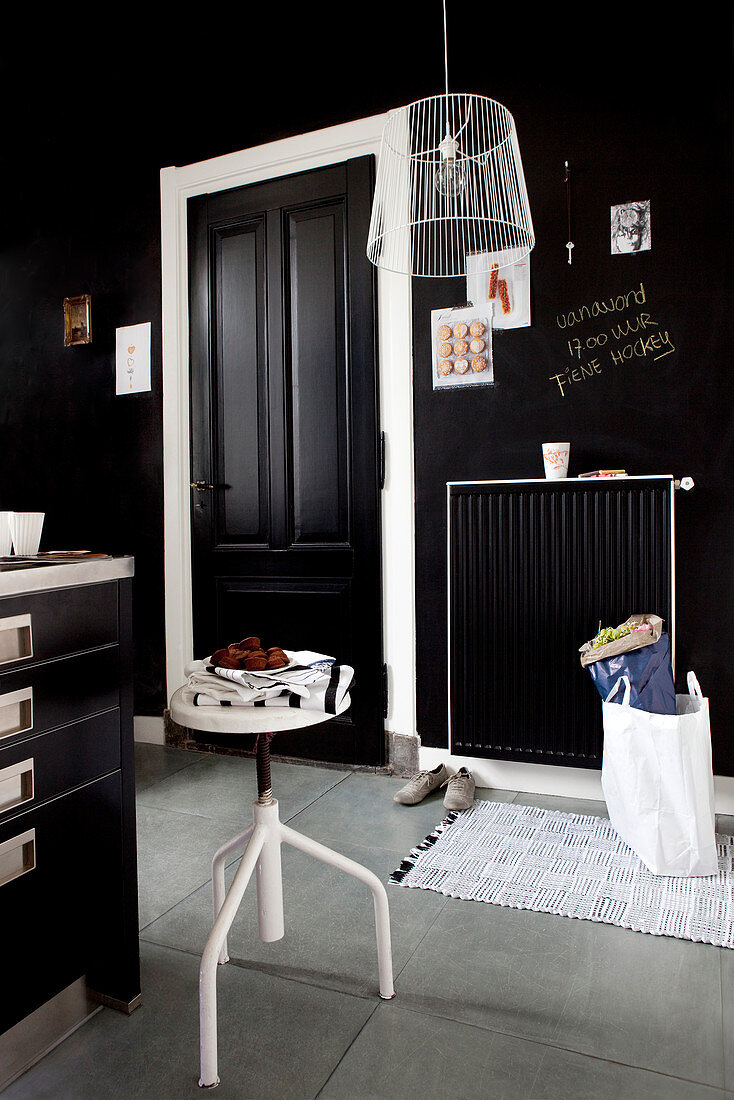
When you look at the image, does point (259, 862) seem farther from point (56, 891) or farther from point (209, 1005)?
point (56, 891)

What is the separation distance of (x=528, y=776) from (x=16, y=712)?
1830mm

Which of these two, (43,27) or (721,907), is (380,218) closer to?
(43,27)

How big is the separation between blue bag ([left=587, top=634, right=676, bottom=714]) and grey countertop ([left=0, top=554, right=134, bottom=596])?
135 cm

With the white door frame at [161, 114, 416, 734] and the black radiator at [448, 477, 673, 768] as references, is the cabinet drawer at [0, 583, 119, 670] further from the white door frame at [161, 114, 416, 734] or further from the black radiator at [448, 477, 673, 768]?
the white door frame at [161, 114, 416, 734]

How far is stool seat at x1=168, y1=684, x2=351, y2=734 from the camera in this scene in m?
1.27

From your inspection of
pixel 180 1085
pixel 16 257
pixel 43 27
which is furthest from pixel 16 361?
pixel 180 1085

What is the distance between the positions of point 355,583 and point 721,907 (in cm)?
156

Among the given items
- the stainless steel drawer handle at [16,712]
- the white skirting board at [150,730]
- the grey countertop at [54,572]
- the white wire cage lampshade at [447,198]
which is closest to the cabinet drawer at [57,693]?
the stainless steel drawer handle at [16,712]

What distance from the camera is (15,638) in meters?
1.23

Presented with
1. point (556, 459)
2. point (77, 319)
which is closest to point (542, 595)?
point (556, 459)

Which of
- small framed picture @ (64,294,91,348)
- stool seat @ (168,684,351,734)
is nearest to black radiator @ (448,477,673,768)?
stool seat @ (168,684,351,734)

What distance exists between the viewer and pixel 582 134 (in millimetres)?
2477

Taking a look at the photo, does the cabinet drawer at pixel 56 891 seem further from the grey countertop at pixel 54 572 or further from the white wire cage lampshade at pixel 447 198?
the white wire cage lampshade at pixel 447 198

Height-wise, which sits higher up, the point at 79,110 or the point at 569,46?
the point at 79,110
